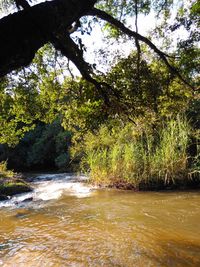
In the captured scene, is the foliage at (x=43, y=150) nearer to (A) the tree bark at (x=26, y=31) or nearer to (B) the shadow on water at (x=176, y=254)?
(B) the shadow on water at (x=176, y=254)

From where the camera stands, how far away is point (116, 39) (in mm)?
6477

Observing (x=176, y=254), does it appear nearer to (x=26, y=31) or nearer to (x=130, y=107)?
(x=130, y=107)

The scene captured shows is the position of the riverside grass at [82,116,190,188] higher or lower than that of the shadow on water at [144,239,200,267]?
higher

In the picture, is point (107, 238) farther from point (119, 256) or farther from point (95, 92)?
point (95, 92)

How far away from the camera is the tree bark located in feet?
7.03

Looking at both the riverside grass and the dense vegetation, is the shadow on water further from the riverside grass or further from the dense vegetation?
the riverside grass

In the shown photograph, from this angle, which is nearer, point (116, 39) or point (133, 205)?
point (116, 39)

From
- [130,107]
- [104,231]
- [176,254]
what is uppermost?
[130,107]

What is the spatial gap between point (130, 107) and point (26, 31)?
2.04 meters

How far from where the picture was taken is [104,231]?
18.8 feet

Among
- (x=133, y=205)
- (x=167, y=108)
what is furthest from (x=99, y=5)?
(x=133, y=205)

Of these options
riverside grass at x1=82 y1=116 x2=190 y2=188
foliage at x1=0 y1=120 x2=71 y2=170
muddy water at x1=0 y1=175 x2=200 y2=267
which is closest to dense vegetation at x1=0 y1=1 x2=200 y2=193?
riverside grass at x1=82 y1=116 x2=190 y2=188

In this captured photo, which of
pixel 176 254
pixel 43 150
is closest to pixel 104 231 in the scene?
pixel 176 254

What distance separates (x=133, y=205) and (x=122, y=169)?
280 cm
